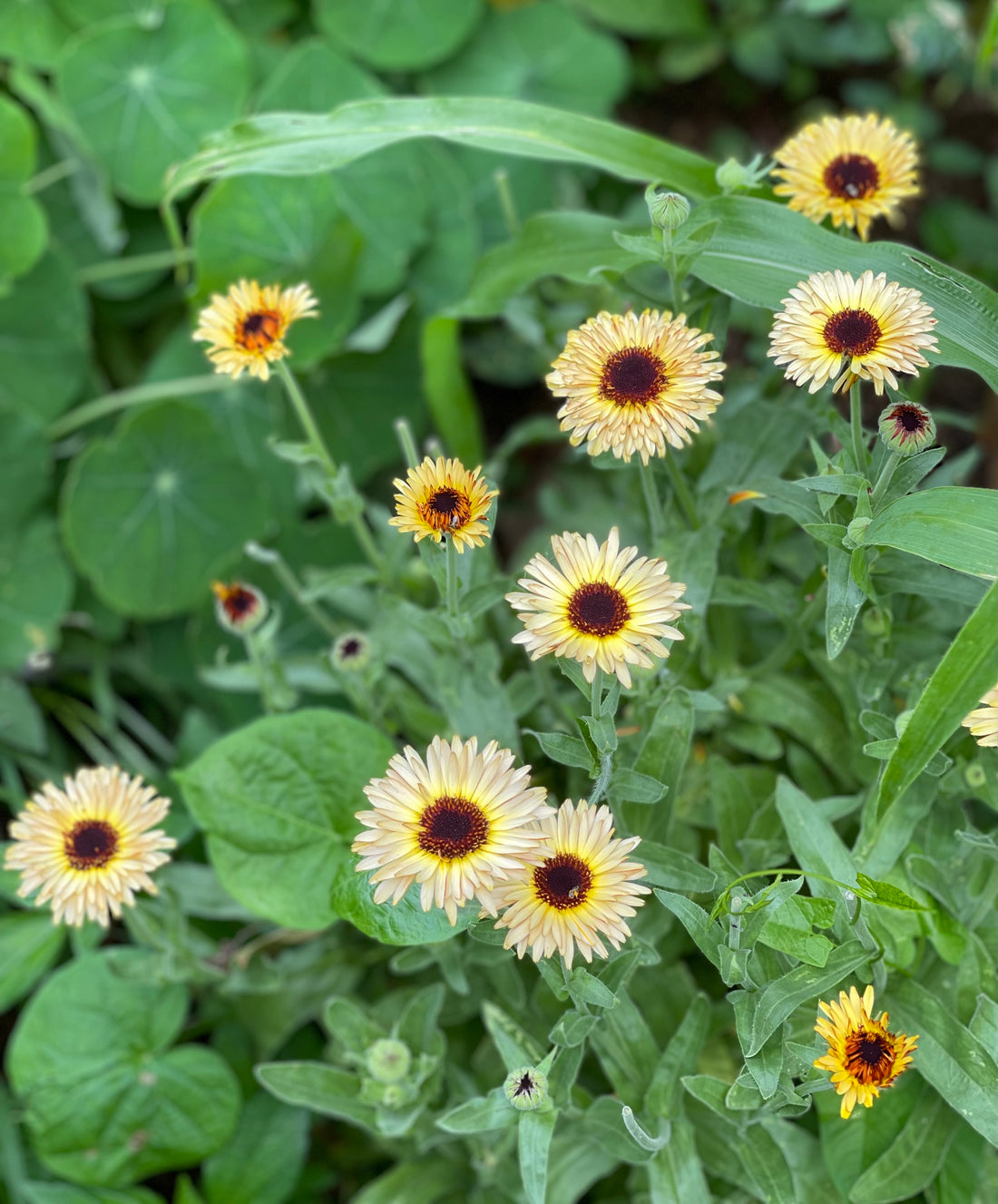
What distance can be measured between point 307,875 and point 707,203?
2.35 feet

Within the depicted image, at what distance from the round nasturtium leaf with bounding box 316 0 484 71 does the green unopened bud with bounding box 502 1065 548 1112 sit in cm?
143

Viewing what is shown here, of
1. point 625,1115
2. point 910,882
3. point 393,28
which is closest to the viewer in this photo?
point 625,1115

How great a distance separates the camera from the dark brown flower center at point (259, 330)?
0.92 metres

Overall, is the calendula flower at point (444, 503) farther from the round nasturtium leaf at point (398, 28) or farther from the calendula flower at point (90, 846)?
the round nasturtium leaf at point (398, 28)

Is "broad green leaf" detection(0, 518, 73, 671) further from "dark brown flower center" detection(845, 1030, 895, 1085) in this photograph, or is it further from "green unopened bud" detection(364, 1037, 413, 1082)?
"dark brown flower center" detection(845, 1030, 895, 1085)

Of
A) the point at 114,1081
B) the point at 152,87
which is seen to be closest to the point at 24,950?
the point at 114,1081

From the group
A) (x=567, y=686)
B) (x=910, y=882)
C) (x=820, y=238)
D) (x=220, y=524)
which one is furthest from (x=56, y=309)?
(x=910, y=882)

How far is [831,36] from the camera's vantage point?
1812 mm

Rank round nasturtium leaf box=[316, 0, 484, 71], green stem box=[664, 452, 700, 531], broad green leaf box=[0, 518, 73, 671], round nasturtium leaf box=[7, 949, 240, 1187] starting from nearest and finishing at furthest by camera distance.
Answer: green stem box=[664, 452, 700, 531] → round nasturtium leaf box=[7, 949, 240, 1187] → broad green leaf box=[0, 518, 73, 671] → round nasturtium leaf box=[316, 0, 484, 71]

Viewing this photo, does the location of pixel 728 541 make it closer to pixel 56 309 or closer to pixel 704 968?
pixel 704 968

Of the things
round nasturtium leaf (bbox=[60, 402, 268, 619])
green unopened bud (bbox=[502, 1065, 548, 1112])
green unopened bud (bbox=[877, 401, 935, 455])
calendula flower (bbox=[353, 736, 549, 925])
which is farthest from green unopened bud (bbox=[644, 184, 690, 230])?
round nasturtium leaf (bbox=[60, 402, 268, 619])

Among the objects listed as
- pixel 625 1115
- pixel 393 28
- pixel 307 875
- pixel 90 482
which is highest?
pixel 393 28

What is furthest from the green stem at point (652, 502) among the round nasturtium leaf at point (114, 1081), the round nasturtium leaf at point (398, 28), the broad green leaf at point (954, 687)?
the round nasturtium leaf at point (398, 28)

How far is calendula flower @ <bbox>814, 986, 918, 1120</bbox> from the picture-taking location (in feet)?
2.44
